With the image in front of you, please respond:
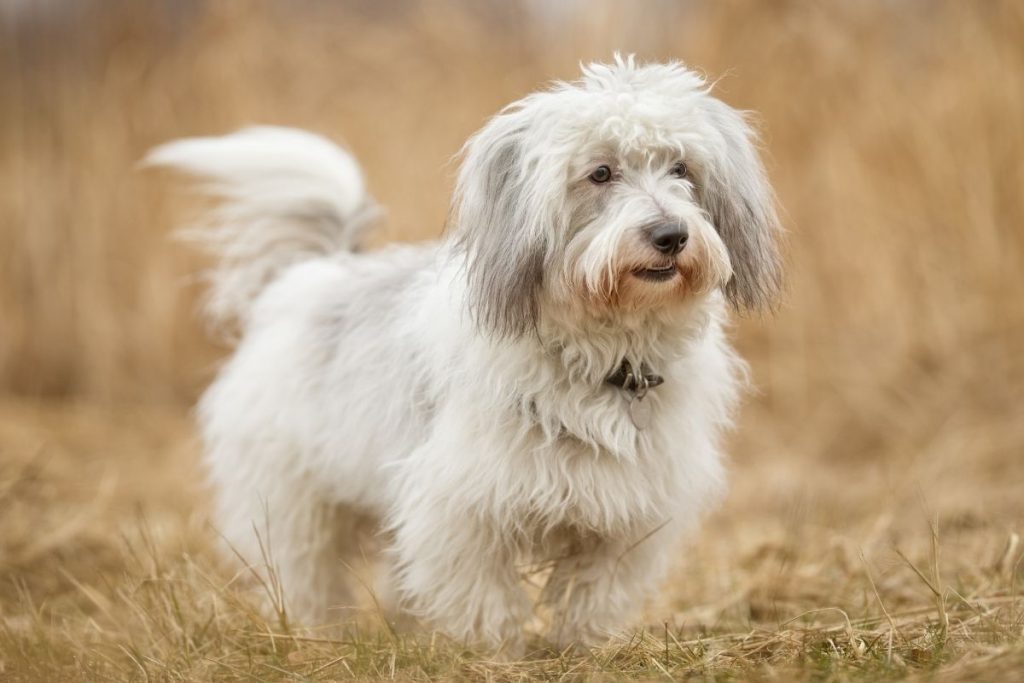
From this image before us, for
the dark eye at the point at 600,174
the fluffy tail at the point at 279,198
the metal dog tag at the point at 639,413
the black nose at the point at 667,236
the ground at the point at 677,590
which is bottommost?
the ground at the point at 677,590

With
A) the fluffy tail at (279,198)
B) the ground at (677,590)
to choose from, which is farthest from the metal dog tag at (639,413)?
the fluffy tail at (279,198)

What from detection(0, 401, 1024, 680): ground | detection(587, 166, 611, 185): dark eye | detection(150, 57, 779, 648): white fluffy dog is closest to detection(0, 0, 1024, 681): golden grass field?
detection(0, 401, 1024, 680): ground

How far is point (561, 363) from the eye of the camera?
3119 millimetres

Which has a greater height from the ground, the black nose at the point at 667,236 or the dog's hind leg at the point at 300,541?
the black nose at the point at 667,236

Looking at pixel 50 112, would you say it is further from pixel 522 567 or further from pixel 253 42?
pixel 522 567

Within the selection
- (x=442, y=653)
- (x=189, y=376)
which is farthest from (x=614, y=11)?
(x=442, y=653)

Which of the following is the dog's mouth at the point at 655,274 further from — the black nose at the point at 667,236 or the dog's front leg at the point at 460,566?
the dog's front leg at the point at 460,566

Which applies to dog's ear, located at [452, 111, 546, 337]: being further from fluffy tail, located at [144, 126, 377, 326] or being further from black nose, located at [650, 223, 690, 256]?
fluffy tail, located at [144, 126, 377, 326]

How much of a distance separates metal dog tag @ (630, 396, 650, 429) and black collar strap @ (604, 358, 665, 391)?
0.12 ft

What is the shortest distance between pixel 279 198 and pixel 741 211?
1903 mm

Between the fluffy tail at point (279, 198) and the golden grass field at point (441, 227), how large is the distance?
2.10 feet

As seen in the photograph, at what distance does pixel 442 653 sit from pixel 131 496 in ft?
11.5

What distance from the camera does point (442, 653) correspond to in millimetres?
3059

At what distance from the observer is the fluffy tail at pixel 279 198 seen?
14.2 ft
